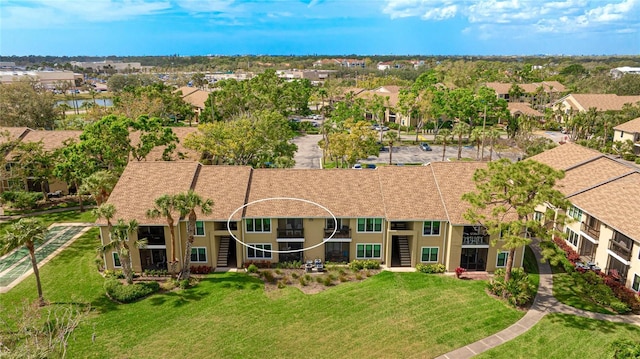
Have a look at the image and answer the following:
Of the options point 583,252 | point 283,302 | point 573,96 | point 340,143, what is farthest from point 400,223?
point 573,96

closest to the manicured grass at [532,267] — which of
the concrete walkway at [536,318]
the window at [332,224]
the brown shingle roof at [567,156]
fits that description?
the concrete walkway at [536,318]

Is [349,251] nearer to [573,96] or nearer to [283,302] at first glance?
[283,302]

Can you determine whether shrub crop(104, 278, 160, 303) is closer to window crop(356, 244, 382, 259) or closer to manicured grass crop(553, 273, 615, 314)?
window crop(356, 244, 382, 259)

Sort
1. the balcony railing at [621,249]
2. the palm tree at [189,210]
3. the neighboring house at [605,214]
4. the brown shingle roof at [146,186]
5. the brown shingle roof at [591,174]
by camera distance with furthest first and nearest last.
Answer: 1. the brown shingle roof at [591,174]
2. the brown shingle roof at [146,186]
3. the neighboring house at [605,214]
4. the balcony railing at [621,249]
5. the palm tree at [189,210]

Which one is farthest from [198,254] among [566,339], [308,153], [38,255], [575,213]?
[308,153]

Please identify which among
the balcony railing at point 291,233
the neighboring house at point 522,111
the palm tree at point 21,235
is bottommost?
the balcony railing at point 291,233

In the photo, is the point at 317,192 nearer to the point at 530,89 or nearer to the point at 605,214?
the point at 605,214

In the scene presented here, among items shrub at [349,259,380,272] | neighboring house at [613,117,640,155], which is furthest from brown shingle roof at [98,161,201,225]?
neighboring house at [613,117,640,155]

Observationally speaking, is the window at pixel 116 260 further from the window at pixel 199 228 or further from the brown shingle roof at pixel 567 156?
the brown shingle roof at pixel 567 156
